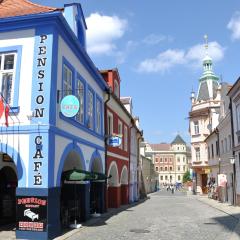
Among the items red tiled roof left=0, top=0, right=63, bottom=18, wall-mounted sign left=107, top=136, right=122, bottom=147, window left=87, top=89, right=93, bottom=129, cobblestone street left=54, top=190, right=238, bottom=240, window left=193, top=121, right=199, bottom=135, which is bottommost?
cobblestone street left=54, top=190, right=238, bottom=240

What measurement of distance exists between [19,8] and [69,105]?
16.0 feet

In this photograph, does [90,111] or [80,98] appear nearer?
[80,98]

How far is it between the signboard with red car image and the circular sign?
286 centimetres

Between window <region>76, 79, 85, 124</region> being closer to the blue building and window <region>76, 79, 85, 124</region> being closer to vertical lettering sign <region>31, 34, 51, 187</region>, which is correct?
the blue building

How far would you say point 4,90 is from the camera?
1420 cm

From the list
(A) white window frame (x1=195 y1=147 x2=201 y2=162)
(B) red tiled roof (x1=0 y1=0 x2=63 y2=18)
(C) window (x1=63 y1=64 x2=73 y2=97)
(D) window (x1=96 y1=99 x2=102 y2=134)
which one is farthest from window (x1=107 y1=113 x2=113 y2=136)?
(A) white window frame (x1=195 y1=147 x2=201 y2=162)

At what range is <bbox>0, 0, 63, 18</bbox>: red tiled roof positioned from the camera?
14.8 meters

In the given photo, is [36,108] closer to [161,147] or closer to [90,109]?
[90,109]

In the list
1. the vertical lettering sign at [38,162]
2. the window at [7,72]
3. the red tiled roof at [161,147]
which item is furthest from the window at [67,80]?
the red tiled roof at [161,147]

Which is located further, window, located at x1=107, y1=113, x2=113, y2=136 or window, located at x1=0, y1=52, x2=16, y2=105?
window, located at x1=107, y1=113, x2=113, y2=136

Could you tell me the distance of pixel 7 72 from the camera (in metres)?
14.2

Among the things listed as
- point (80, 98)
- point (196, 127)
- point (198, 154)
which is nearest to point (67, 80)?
point (80, 98)

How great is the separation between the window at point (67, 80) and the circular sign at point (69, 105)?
135 centimetres

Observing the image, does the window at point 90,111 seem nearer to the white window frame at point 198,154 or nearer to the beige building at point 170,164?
the white window frame at point 198,154
